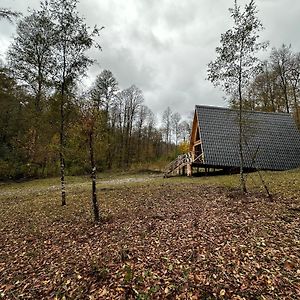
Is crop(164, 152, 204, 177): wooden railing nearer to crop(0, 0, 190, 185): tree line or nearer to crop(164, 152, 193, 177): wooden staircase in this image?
crop(164, 152, 193, 177): wooden staircase

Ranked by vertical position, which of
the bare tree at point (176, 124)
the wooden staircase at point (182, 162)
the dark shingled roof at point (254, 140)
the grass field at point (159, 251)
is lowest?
the grass field at point (159, 251)

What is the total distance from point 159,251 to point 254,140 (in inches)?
611

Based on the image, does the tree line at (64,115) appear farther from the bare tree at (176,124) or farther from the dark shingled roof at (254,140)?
the dark shingled roof at (254,140)

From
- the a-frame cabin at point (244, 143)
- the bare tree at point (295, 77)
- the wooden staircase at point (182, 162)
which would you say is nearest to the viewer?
the a-frame cabin at point (244, 143)

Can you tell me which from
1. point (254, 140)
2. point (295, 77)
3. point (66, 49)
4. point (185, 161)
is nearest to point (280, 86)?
point (295, 77)

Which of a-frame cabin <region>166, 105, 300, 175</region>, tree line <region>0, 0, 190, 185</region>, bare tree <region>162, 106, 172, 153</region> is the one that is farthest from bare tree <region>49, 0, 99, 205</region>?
bare tree <region>162, 106, 172, 153</region>

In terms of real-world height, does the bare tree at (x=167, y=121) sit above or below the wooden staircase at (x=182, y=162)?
above

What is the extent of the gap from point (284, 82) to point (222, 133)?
11.3 m

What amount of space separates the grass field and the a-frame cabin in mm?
8729

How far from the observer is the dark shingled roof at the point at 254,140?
16.5m

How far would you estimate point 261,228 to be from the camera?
5348 millimetres

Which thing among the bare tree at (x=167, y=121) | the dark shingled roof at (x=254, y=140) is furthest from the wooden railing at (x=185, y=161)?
the bare tree at (x=167, y=121)

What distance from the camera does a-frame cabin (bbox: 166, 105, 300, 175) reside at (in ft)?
54.1

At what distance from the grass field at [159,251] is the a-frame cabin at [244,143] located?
8729mm
